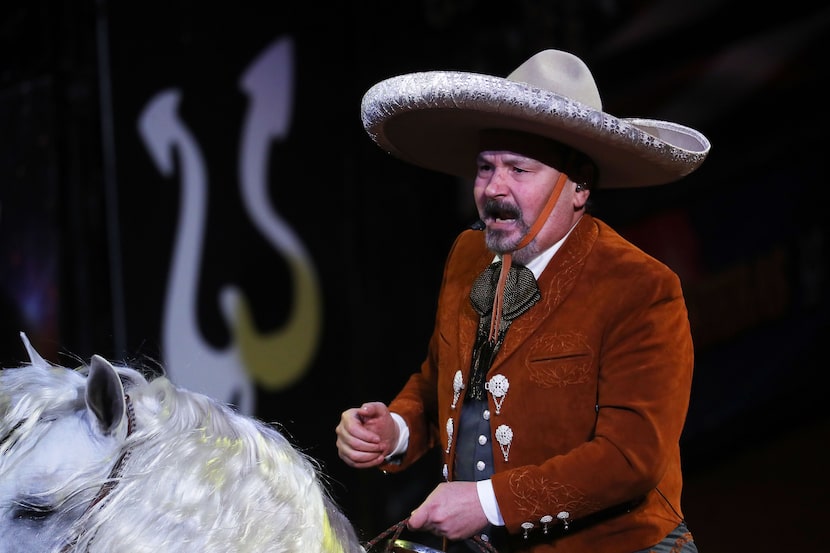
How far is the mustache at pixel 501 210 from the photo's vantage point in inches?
58.6

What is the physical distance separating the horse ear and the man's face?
64cm

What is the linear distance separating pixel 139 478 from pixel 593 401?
0.69 meters

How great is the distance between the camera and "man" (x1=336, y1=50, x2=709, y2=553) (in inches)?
54.6

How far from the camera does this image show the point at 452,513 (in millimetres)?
1361

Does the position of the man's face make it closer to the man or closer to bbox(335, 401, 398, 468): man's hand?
the man

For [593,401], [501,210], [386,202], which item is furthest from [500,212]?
[386,202]

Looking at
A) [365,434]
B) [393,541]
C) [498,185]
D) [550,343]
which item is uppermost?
[498,185]

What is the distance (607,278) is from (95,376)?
779 millimetres

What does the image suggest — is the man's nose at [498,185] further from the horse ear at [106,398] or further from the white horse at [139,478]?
the horse ear at [106,398]

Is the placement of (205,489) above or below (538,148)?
below

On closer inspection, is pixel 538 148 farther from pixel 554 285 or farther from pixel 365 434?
pixel 365 434

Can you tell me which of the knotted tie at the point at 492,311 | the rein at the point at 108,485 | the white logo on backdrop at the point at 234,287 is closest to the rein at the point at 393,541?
the knotted tie at the point at 492,311

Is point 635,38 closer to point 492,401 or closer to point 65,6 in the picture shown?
point 65,6

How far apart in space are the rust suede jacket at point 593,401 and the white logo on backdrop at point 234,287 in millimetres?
1819
